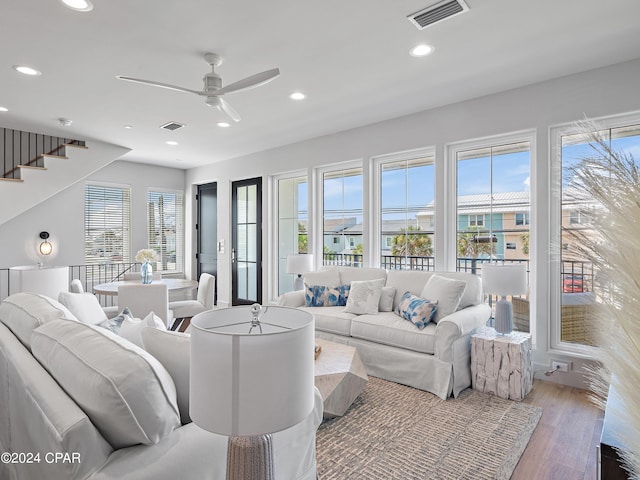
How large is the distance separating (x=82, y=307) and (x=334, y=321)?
2.20 metres

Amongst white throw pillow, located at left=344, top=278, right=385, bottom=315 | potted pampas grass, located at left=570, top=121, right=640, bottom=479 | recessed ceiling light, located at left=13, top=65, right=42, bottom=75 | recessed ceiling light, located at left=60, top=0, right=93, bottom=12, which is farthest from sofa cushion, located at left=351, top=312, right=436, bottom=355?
recessed ceiling light, located at left=13, top=65, right=42, bottom=75

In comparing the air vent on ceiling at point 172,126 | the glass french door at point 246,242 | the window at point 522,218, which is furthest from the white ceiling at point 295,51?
the glass french door at point 246,242

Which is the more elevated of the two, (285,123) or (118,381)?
(285,123)

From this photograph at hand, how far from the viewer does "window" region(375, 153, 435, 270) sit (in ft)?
14.3

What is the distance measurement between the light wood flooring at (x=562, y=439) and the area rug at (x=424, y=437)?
6 centimetres

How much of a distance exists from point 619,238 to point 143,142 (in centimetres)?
604

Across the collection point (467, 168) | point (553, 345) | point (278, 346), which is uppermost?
point (467, 168)

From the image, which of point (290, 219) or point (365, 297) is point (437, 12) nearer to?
point (365, 297)

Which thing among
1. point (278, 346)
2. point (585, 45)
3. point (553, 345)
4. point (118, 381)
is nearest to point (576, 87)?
point (585, 45)

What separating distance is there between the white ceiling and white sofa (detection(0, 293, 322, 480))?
80.1 inches

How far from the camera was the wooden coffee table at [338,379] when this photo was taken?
2.47m

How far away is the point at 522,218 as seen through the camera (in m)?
3.68

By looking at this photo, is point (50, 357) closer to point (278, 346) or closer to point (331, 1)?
point (278, 346)

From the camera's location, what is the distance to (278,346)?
3.10 feet
